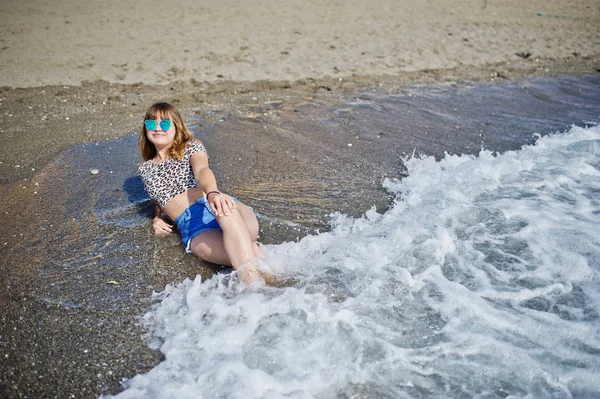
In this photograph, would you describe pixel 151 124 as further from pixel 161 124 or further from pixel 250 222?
pixel 250 222

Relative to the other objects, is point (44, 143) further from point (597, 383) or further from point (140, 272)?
point (597, 383)

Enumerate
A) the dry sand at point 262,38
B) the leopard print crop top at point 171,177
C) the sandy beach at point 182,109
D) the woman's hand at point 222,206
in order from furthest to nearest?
the dry sand at point 262,38, the leopard print crop top at point 171,177, the woman's hand at point 222,206, the sandy beach at point 182,109

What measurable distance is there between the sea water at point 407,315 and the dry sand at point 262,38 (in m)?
5.81

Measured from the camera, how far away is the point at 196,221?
3.54m

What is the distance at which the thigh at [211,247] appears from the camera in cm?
333

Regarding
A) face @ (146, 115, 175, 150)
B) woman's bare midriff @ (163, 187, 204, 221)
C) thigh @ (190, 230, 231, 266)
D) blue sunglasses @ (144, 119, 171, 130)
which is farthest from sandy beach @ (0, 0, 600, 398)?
blue sunglasses @ (144, 119, 171, 130)

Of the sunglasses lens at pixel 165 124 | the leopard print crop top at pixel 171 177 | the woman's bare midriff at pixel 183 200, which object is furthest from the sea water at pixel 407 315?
the sunglasses lens at pixel 165 124

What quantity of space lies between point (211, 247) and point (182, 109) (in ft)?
13.5

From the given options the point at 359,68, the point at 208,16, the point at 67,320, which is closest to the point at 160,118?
the point at 67,320

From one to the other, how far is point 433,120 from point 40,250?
17.4 feet

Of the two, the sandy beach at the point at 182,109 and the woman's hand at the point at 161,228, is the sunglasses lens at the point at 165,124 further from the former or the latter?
the sandy beach at the point at 182,109

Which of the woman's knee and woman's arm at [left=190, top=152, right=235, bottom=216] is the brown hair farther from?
the woman's knee

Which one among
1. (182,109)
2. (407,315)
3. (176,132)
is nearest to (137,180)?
(176,132)

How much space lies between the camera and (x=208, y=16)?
1188 centimetres
